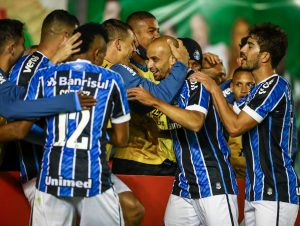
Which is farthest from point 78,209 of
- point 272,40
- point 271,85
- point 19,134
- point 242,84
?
point 242,84

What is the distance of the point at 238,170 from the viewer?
7023 mm

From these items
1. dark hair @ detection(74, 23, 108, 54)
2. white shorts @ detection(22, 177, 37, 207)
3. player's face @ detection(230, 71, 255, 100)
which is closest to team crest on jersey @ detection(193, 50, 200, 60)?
player's face @ detection(230, 71, 255, 100)

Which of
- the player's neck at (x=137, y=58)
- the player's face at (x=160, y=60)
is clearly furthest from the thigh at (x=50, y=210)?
the player's neck at (x=137, y=58)

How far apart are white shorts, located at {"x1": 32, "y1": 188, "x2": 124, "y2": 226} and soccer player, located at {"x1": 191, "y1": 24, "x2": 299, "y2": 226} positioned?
124 cm

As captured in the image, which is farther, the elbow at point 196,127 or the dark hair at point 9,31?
the dark hair at point 9,31

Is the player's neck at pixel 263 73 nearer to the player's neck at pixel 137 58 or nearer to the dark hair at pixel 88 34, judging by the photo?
the player's neck at pixel 137 58

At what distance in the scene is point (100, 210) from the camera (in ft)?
15.5

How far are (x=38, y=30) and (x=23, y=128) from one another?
5.36 m

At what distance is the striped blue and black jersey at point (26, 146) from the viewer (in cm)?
555

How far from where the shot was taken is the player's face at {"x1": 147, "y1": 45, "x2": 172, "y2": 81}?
5.82m

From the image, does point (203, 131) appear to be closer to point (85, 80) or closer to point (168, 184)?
point (168, 184)

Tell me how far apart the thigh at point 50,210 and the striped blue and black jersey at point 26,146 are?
0.79 meters

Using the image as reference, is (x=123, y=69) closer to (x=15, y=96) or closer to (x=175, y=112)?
(x=175, y=112)

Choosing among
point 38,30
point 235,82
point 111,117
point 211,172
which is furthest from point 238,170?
point 38,30
